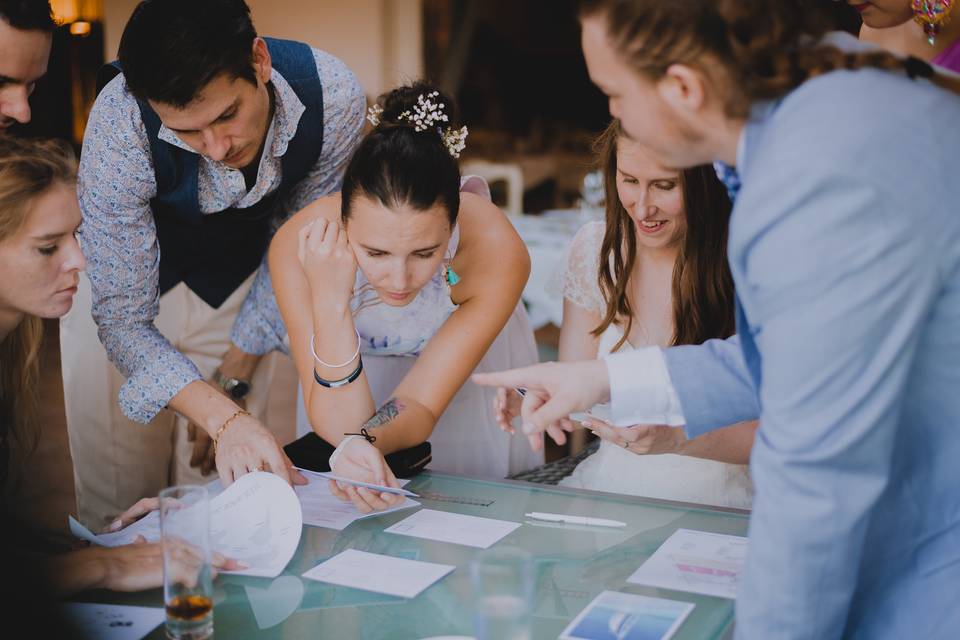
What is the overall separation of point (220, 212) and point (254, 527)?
3.24 ft

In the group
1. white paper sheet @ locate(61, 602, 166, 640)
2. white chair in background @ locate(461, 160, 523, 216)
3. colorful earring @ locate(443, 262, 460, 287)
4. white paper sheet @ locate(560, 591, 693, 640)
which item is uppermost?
colorful earring @ locate(443, 262, 460, 287)

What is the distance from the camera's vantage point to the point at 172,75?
1830 millimetres

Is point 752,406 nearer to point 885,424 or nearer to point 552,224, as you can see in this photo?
point 885,424

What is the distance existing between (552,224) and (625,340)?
244 cm

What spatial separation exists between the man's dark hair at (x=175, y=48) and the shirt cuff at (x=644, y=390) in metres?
0.97

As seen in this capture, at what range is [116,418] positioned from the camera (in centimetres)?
276

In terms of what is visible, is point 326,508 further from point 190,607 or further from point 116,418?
point 116,418

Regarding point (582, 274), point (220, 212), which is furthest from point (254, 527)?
point (582, 274)

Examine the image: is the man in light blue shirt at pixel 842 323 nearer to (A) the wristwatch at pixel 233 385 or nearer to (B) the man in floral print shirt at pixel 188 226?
(B) the man in floral print shirt at pixel 188 226

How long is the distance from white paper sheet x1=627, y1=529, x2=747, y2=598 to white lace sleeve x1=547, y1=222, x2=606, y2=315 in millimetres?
875

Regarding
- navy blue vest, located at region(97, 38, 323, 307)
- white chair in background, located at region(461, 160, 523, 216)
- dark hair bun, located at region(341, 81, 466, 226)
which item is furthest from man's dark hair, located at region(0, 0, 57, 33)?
white chair in background, located at region(461, 160, 523, 216)

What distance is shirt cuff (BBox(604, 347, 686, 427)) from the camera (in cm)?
135

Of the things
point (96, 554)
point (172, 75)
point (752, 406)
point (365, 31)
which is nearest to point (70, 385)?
point (172, 75)

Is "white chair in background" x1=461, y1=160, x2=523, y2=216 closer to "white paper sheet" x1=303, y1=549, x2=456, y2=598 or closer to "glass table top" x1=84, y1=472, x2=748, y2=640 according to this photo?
"glass table top" x1=84, y1=472, x2=748, y2=640
